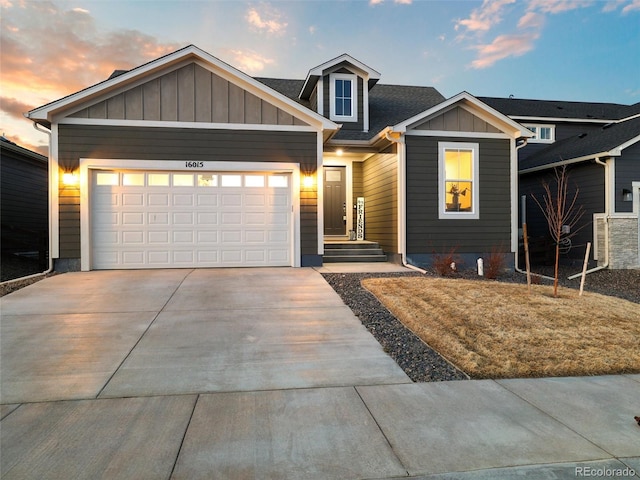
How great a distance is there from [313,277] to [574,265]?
9012 millimetres

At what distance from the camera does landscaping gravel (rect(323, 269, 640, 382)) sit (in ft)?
12.8

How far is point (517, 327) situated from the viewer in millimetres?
5039

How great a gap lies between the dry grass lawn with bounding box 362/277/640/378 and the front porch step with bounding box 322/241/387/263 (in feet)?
11.1

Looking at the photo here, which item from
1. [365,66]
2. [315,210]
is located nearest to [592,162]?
[365,66]

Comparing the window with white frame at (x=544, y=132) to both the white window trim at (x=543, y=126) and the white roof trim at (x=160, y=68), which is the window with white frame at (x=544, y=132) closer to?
the white window trim at (x=543, y=126)

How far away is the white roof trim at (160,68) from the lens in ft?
27.8

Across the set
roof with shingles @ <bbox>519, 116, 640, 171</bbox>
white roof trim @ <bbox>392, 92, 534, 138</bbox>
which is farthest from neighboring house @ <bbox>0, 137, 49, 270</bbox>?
roof with shingles @ <bbox>519, 116, 640, 171</bbox>

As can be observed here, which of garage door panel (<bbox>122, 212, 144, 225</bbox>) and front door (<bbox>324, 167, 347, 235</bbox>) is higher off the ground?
front door (<bbox>324, 167, 347, 235</bbox>)

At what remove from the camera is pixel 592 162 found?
11.8 metres

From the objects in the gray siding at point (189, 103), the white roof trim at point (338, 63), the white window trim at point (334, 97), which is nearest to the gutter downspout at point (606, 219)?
the white roof trim at point (338, 63)

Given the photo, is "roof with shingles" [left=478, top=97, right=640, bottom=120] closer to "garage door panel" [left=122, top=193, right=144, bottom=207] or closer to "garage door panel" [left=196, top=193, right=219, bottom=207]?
"garage door panel" [left=196, top=193, right=219, bottom=207]

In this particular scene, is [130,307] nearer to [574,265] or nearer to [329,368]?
[329,368]

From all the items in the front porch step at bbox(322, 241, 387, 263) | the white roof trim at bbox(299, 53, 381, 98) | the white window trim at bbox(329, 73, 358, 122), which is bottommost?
the front porch step at bbox(322, 241, 387, 263)

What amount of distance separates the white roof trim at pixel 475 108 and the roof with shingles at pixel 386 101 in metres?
1.72
